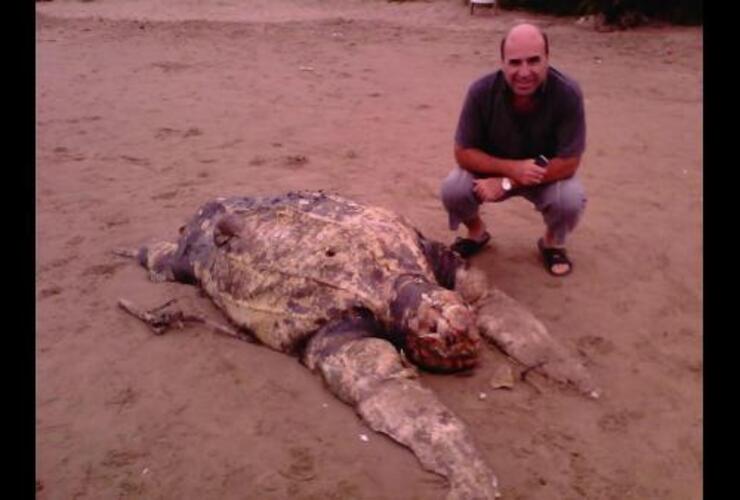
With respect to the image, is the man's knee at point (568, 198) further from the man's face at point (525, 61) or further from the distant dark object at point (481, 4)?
the distant dark object at point (481, 4)

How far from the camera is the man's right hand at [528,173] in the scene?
3.19m

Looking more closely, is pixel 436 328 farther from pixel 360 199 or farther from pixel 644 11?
pixel 644 11

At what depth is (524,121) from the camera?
3279 millimetres

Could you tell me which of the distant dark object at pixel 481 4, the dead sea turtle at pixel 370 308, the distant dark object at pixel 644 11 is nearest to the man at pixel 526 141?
the dead sea turtle at pixel 370 308

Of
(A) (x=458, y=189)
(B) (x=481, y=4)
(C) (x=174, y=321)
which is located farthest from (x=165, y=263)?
(B) (x=481, y=4)

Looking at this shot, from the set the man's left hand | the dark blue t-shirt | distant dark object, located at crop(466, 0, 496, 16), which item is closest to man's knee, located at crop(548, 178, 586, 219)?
the dark blue t-shirt

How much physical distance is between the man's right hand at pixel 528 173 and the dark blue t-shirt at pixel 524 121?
0.45ft

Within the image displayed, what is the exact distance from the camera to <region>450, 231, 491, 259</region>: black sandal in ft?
11.9

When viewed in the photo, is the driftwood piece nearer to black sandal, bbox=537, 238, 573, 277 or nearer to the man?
the man

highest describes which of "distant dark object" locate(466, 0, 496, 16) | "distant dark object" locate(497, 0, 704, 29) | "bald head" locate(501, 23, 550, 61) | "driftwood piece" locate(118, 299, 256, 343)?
"distant dark object" locate(466, 0, 496, 16)

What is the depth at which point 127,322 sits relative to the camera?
3.13 metres

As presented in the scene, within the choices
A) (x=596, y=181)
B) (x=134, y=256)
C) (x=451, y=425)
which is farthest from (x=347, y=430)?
(x=596, y=181)

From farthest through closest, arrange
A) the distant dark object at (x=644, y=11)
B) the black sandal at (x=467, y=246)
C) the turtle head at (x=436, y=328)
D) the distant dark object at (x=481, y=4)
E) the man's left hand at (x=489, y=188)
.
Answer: the distant dark object at (x=481, y=4) → the distant dark object at (x=644, y=11) → the black sandal at (x=467, y=246) → the man's left hand at (x=489, y=188) → the turtle head at (x=436, y=328)

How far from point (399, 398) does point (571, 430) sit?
23.8 inches
